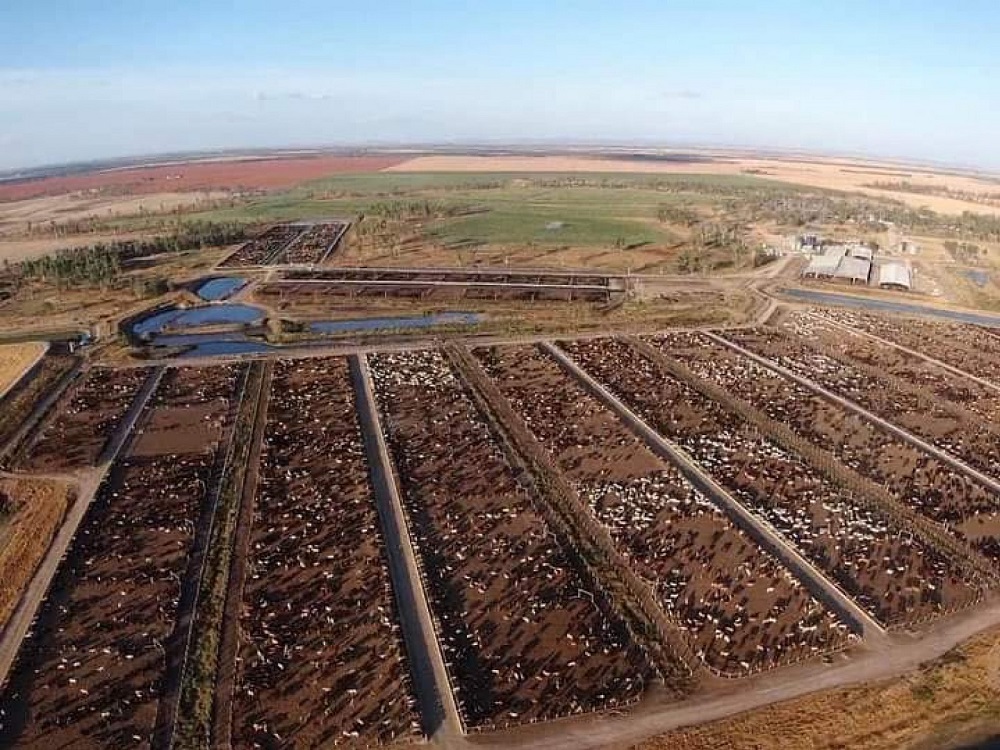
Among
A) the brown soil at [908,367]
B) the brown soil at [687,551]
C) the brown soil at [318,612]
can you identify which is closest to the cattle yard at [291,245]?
the brown soil at [318,612]

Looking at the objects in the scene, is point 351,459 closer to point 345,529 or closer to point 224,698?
point 345,529

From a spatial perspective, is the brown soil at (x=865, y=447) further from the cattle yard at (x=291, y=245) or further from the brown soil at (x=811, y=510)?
the cattle yard at (x=291, y=245)

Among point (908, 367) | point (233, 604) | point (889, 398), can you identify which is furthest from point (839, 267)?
point (233, 604)

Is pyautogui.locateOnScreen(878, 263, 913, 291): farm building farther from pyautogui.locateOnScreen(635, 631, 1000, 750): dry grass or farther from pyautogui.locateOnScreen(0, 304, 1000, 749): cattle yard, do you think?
pyautogui.locateOnScreen(635, 631, 1000, 750): dry grass

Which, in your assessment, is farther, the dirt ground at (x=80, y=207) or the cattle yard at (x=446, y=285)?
the dirt ground at (x=80, y=207)

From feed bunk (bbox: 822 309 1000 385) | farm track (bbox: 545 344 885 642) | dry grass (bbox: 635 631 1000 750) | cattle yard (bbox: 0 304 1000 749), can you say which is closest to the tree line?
cattle yard (bbox: 0 304 1000 749)

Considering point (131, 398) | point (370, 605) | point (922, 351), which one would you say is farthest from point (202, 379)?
point (922, 351)

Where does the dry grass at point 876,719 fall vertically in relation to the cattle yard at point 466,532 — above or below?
below
